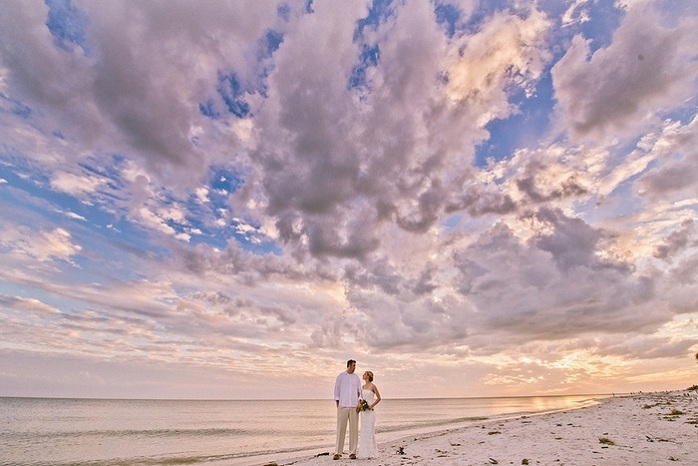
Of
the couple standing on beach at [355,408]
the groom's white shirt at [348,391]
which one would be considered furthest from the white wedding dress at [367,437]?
the groom's white shirt at [348,391]

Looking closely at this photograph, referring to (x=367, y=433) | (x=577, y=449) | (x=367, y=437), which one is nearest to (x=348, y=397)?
(x=367, y=433)

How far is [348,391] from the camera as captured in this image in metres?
15.0

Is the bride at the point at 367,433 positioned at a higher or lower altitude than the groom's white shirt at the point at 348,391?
lower

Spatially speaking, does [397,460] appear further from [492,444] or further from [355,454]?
[492,444]

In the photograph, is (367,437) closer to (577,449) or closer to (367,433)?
(367,433)

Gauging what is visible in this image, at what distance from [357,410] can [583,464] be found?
295 inches

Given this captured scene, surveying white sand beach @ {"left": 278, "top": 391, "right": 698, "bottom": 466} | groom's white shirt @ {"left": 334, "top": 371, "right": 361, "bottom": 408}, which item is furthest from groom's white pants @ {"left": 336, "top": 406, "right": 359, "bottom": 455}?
white sand beach @ {"left": 278, "top": 391, "right": 698, "bottom": 466}

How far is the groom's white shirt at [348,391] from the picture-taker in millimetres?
14898

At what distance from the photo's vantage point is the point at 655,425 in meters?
18.1

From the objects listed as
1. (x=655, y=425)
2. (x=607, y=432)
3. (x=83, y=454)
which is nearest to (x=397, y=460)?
(x=607, y=432)

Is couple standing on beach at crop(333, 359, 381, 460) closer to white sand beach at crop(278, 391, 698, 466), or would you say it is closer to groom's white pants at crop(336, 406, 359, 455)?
groom's white pants at crop(336, 406, 359, 455)

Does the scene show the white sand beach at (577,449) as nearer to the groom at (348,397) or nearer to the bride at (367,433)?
the bride at (367,433)

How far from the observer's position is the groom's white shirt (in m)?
14.9

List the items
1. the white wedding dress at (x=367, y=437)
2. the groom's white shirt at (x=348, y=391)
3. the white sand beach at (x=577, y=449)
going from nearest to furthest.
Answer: the white sand beach at (x=577, y=449), the white wedding dress at (x=367, y=437), the groom's white shirt at (x=348, y=391)
